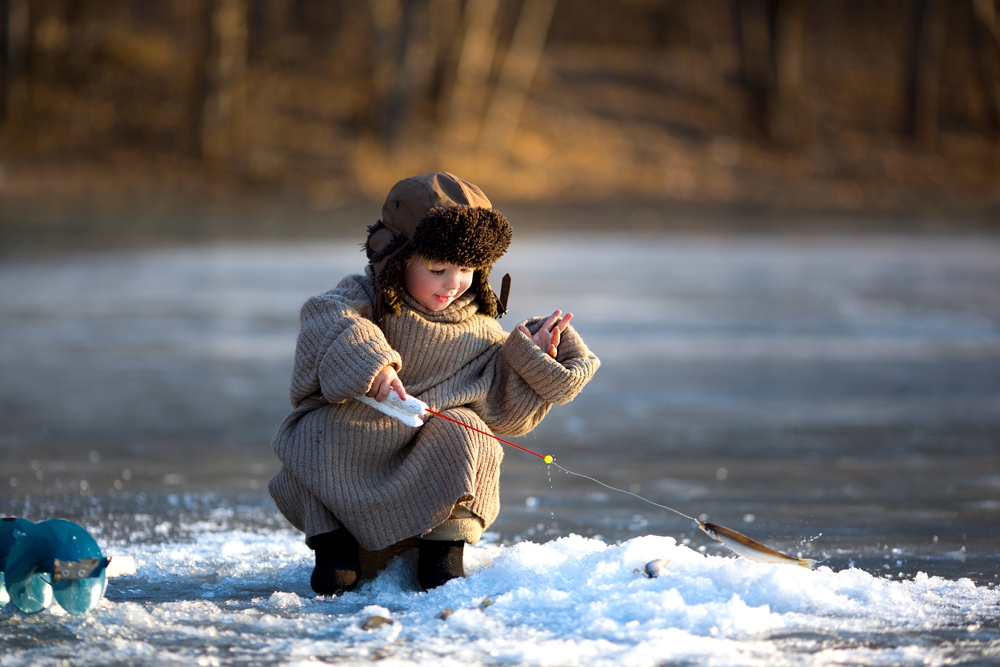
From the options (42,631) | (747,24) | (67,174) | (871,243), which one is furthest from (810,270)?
(747,24)

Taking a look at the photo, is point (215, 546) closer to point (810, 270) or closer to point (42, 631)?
point (42, 631)

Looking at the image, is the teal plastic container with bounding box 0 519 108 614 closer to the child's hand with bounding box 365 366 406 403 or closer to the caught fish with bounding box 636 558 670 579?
the child's hand with bounding box 365 366 406 403

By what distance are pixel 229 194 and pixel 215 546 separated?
1775 centimetres

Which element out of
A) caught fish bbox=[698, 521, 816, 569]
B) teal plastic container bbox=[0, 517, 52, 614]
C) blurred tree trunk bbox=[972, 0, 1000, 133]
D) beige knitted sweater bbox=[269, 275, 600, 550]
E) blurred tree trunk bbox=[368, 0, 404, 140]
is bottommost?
teal plastic container bbox=[0, 517, 52, 614]

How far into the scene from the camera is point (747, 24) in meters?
33.1

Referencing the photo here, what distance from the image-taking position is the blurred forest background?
2077 cm

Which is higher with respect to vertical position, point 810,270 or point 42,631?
point 810,270

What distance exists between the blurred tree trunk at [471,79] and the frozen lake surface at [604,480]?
50.7ft

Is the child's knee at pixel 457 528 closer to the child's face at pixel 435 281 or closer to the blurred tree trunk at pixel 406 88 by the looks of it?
the child's face at pixel 435 281

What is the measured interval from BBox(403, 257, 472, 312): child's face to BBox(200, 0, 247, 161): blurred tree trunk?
20059 millimetres

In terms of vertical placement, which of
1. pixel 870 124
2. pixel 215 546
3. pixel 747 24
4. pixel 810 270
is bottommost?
pixel 215 546

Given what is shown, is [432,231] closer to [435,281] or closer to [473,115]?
[435,281]

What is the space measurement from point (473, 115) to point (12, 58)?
9562 mm

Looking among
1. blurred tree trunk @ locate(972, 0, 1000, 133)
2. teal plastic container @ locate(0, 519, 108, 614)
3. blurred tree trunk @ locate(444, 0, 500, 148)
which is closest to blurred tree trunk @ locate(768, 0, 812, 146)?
blurred tree trunk @ locate(972, 0, 1000, 133)
